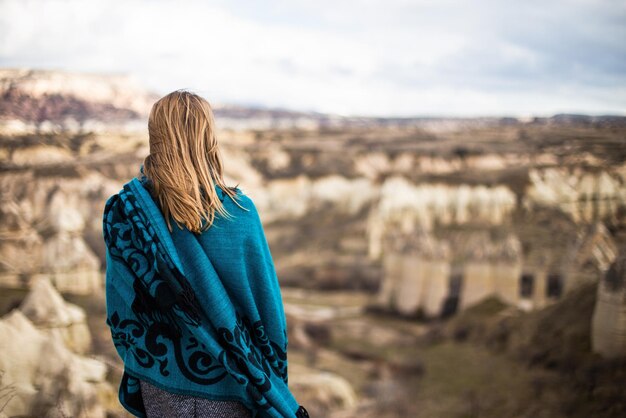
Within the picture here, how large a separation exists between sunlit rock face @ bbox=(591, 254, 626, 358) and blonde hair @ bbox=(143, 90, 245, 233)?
6872 mm

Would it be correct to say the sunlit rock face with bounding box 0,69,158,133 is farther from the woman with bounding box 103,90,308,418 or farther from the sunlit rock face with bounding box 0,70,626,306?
the woman with bounding box 103,90,308,418

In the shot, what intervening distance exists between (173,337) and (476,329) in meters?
12.2

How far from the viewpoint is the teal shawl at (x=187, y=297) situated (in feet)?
6.33

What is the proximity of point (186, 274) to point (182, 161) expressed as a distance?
0.39 meters

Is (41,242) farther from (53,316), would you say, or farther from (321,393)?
(321,393)

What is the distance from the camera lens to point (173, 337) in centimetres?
201

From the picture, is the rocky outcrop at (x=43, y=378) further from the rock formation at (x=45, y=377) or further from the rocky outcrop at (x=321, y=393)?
the rocky outcrop at (x=321, y=393)

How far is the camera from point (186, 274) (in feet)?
6.43

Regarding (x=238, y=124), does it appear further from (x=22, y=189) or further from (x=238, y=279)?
(x=238, y=279)

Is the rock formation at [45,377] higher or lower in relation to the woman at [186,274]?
lower

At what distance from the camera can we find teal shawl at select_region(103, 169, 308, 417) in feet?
6.33

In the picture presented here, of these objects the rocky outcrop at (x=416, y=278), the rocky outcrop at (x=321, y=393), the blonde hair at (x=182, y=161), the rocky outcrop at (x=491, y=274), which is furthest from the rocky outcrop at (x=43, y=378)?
the rocky outcrop at (x=416, y=278)

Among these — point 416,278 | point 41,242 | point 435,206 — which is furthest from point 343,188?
point 41,242

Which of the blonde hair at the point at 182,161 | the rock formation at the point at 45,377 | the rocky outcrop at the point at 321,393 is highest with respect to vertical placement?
the blonde hair at the point at 182,161
